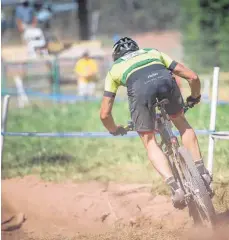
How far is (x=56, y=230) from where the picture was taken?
5.98 m

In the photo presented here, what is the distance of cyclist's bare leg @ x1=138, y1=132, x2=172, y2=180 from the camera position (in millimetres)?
4898

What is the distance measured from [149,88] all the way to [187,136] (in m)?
0.66

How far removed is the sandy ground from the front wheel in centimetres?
23

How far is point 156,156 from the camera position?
4965 mm

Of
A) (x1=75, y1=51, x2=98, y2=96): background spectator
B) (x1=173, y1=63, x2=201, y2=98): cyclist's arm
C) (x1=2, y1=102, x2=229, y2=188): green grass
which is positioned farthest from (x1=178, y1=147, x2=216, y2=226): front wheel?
(x1=75, y1=51, x2=98, y2=96): background spectator

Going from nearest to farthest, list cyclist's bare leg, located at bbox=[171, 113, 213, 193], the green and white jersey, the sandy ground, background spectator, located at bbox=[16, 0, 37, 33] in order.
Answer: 1. the green and white jersey
2. cyclist's bare leg, located at bbox=[171, 113, 213, 193]
3. the sandy ground
4. background spectator, located at bbox=[16, 0, 37, 33]

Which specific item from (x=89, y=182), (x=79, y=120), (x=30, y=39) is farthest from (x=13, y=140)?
(x=30, y=39)

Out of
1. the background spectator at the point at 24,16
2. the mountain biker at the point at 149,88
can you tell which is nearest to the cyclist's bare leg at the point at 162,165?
the mountain biker at the point at 149,88

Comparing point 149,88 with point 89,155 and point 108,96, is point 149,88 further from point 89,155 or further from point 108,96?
point 89,155

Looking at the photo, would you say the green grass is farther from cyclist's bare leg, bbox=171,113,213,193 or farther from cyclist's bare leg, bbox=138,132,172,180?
cyclist's bare leg, bbox=138,132,172,180

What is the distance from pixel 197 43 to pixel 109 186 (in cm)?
1163

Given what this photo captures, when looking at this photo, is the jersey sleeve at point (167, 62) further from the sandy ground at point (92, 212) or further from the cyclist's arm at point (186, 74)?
the sandy ground at point (92, 212)

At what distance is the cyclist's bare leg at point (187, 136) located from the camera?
16.9 feet

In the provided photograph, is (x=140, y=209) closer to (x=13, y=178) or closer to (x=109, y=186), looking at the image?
(x=109, y=186)
